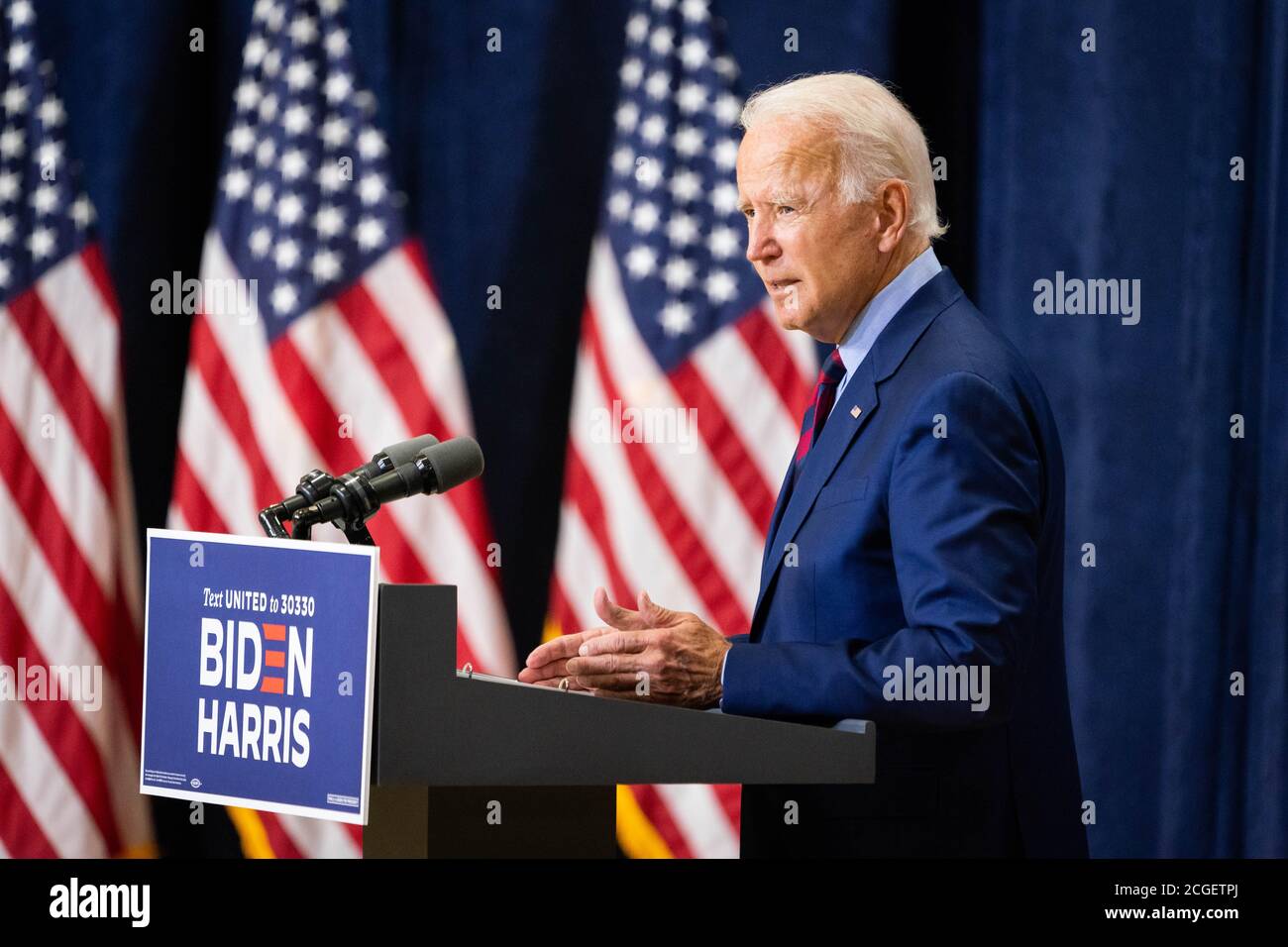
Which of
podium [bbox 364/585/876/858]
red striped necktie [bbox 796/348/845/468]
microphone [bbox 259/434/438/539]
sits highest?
red striped necktie [bbox 796/348/845/468]

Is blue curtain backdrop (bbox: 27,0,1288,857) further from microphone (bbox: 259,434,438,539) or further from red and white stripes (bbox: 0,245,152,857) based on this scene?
microphone (bbox: 259,434,438,539)

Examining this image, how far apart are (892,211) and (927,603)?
0.60 metres

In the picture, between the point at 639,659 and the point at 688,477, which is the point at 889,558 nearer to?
the point at 639,659

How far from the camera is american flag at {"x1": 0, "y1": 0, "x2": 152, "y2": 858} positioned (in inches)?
122

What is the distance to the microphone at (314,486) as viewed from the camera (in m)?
1.42

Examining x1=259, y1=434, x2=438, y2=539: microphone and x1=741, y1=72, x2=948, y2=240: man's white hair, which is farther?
x1=741, y1=72, x2=948, y2=240: man's white hair

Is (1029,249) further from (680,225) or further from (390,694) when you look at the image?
(390,694)

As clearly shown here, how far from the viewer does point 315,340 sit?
3.14 metres

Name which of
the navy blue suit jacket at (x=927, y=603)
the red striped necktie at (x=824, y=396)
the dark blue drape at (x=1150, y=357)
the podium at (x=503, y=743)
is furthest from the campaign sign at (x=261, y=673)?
the dark blue drape at (x=1150, y=357)

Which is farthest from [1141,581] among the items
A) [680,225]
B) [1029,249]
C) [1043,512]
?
[1043,512]

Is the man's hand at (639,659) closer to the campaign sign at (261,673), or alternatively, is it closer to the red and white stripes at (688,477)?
the campaign sign at (261,673)

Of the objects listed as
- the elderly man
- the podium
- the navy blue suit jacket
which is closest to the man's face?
the elderly man

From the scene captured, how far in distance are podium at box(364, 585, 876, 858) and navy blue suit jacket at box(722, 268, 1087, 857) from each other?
4.8 inches

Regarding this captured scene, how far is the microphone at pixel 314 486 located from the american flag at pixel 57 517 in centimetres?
186
